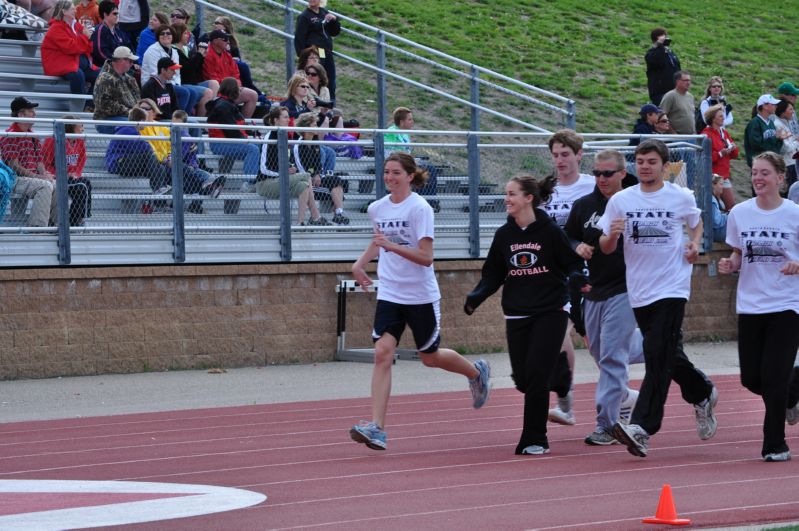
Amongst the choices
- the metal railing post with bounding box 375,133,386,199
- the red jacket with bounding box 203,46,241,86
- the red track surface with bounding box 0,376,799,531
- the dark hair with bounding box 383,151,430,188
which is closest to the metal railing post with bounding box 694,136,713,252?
the metal railing post with bounding box 375,133,386,199

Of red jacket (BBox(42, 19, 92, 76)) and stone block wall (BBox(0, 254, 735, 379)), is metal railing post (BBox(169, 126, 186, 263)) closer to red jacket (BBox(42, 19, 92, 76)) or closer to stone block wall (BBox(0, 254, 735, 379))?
stone block wall (BBox(0, 254, 735, 379))

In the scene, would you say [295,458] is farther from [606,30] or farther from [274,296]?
[606,30]

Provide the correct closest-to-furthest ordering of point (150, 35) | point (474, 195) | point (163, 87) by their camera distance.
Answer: point (474, 195) → point (163, 87) → point (150, 35)

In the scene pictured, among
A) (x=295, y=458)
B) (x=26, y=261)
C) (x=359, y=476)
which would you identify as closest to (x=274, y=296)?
(x=26, y=261)

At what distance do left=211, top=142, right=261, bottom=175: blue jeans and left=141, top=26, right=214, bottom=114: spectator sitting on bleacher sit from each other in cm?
315

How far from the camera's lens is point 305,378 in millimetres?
14773

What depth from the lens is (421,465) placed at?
9.20 m

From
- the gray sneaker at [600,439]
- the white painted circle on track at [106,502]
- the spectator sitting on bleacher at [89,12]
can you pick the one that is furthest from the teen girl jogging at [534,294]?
the spectator sitting on bleacher at [89,12]

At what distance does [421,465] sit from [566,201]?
265 centimetres

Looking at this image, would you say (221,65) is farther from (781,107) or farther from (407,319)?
(407,319)

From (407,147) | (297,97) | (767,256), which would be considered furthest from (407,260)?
(297,97)

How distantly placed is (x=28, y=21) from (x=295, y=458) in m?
12.1

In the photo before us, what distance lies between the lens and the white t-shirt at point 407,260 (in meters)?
9.98

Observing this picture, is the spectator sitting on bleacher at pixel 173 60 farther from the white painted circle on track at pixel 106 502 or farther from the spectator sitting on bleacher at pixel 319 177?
the white painted circle on track at pixel 106 502
